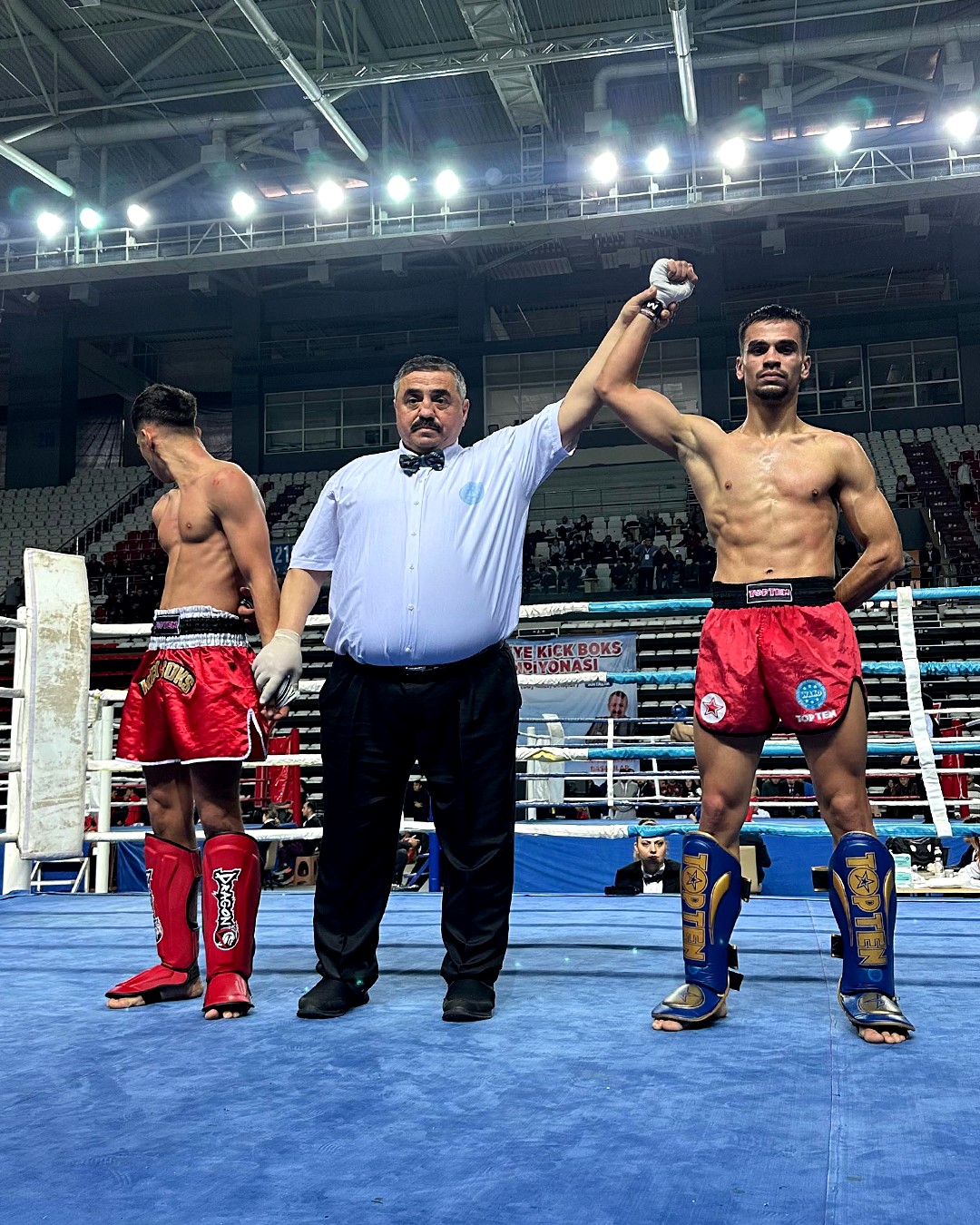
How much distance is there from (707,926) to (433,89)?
1487cm

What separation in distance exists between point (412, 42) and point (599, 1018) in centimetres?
1402

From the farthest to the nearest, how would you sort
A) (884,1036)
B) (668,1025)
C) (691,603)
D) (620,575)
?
(620,575) < (691,603) < (668,1025) < (884,1036)

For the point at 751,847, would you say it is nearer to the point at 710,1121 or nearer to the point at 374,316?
the point at 710,1121

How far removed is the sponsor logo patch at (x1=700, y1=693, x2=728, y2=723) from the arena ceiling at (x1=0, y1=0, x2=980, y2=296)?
11150 millimetres

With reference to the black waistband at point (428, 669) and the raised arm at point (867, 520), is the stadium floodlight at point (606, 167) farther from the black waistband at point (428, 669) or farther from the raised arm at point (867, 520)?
the black waistband at point (428, 669)

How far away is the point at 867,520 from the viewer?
218cm

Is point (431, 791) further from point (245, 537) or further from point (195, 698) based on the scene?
point (245, 537)

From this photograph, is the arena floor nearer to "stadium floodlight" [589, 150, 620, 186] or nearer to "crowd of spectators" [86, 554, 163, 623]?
"stadium floodlight" [589, 150, 620, 186]

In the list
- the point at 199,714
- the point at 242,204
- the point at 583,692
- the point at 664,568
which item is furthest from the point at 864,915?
the point at 242,204

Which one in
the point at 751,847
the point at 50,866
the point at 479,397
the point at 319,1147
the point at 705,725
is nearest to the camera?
the point at 319,1147

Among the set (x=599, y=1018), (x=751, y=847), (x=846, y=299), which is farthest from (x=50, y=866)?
(x=846, y=299)

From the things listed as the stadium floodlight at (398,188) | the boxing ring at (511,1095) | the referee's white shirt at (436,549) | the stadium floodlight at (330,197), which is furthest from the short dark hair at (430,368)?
the stadium floodlight at (330,197)

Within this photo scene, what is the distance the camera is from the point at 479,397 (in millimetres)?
18250

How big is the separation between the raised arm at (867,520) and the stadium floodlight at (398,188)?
1307cm
